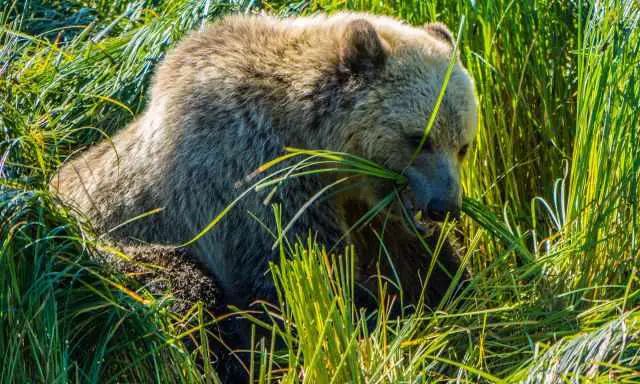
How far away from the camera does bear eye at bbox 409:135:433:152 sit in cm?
440

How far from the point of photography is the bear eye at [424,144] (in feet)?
14.4

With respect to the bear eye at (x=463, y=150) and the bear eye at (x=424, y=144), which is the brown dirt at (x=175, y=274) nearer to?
the bear eye at (x=424, y=144)

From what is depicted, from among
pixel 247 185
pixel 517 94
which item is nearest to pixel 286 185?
Result: pixel 247 185

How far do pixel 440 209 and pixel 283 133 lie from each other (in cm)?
71

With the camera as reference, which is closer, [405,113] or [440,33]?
[405,113]

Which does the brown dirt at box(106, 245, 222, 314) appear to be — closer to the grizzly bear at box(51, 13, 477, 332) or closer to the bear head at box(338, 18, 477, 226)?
the grizzly bear at box(51, 13, 477, 332)

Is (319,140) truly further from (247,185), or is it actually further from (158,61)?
(158,61)

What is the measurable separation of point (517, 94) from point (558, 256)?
4.15 ft

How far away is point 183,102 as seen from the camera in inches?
182

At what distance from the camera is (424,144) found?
4410 mm

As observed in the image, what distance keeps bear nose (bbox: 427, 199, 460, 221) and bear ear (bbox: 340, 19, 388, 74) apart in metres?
0.62

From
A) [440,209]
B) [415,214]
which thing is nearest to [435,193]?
[440,209]

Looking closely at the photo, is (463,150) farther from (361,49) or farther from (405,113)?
(361,49)

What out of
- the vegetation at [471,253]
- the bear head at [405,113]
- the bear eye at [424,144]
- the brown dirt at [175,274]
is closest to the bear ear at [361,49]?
the bear head at [405,113]
